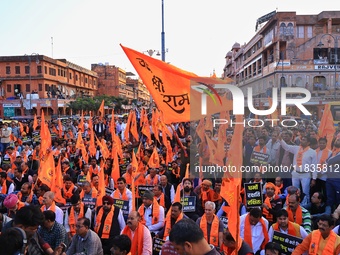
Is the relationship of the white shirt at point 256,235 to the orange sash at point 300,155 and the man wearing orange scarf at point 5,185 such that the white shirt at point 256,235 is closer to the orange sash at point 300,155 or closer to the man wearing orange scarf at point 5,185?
the orange sash at point 300,155

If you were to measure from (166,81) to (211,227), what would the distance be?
9.35 ft

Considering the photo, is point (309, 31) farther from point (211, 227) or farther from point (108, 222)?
point (108, 222)

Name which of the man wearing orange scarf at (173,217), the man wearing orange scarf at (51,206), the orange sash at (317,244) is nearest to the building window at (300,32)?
the man wearing orange scarf at (173,217)

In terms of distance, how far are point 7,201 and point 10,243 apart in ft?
9.11

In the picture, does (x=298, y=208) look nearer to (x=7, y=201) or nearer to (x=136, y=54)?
(x=136, y=54)

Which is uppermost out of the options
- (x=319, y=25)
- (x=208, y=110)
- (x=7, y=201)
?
(x=319, y=25)

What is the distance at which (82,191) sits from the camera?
8.04 metres

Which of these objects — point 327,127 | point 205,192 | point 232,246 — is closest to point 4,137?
point 205,192

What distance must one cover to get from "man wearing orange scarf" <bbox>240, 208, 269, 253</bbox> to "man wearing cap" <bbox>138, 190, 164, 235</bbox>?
5.02 feet

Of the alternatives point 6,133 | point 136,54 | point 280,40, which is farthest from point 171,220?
point 280,40

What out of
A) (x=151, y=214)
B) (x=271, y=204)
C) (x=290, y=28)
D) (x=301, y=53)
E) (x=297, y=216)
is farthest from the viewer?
(x=290, y=28)

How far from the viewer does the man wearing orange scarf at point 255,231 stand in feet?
19.7

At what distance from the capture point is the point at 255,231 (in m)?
6.06

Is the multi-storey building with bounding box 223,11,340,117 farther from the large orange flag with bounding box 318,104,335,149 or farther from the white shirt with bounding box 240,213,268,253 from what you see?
the white shirt with bounding box 240,213,268,253
